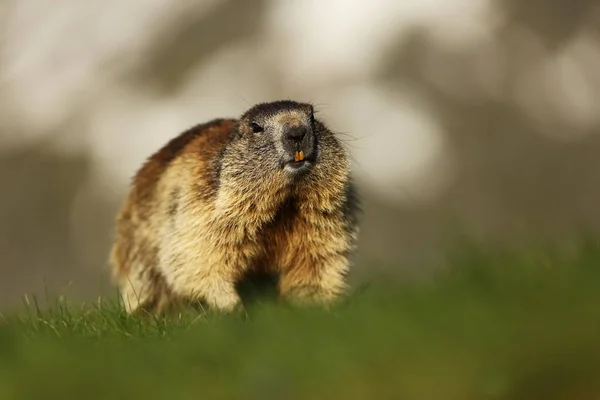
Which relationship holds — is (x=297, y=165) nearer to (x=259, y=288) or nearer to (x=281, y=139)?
(x=281, y=139)

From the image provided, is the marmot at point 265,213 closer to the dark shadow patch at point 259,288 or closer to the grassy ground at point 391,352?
the dark shadow patch at point 259,288

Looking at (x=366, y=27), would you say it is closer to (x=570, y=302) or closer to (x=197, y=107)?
(x=197, y=107)

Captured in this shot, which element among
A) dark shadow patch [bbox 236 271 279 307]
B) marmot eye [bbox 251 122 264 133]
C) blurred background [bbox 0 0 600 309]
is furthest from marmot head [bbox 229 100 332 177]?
blurred background [bbox 0 0 600 309]

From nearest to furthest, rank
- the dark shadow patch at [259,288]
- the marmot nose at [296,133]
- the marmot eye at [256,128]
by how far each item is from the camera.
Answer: the marmot nose at [296,133], the marmot eye at [256,128], the dark shadow patch at [259,288]

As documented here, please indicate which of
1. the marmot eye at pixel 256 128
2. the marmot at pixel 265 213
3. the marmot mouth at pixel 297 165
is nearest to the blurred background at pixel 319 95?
the marmot at pixel 265 213

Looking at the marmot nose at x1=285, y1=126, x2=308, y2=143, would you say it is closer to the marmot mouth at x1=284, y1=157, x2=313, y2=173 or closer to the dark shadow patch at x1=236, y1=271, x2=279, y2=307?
the marmot mouth at x1=284, y1=157, x2=313, y2=173

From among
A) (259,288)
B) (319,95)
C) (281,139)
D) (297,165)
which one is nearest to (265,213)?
(297,165)

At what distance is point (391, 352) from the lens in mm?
4641

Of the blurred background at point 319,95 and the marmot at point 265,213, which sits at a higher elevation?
the marmot at point 265,213

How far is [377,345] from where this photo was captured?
4.71 metres

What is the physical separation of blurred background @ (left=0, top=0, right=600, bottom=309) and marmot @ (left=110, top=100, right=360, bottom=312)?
29.8 meters

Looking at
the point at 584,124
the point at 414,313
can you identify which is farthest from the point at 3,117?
the point at 414,313

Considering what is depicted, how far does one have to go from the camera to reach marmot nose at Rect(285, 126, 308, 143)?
25.3 ft

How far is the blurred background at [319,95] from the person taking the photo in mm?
41906
